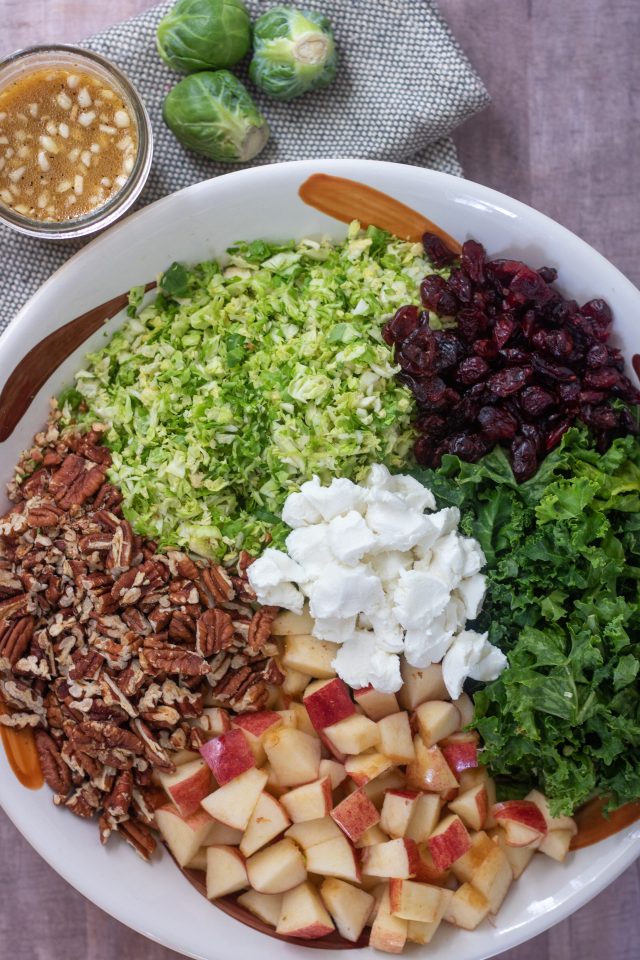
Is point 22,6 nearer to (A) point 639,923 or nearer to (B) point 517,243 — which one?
(B) point 517,243

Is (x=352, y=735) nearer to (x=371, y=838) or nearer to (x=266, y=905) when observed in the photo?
(x=371, y=838)

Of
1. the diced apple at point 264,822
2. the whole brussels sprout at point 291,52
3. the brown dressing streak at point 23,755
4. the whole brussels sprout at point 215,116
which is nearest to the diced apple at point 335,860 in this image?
the diced apple at point 264,822

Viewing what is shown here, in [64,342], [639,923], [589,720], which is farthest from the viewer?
[639,923]

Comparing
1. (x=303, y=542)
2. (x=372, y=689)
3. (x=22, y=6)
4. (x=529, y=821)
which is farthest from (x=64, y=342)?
(x=529, y=821)

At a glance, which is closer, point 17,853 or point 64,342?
point 64,342

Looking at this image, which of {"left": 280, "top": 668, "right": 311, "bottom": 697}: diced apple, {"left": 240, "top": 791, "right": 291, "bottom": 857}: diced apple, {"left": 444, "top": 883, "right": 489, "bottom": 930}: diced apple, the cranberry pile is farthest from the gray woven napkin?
{"left": 444, "top": 883, "right": 489, "bottom": 930}: diced apple

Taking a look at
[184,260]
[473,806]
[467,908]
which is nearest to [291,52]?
[184,260]

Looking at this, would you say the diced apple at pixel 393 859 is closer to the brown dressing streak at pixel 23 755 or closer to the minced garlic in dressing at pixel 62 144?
the brown dressing streak at pixel 23 755
